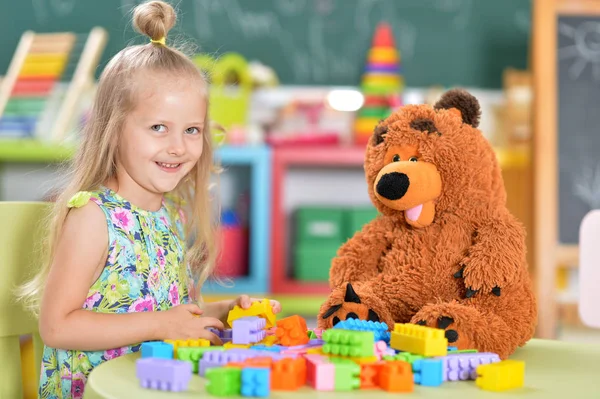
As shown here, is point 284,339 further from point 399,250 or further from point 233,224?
point 233,224

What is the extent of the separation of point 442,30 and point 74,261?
2.34 m

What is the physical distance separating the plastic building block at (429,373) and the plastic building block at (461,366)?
1 cm

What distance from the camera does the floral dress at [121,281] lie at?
1041 millimetres

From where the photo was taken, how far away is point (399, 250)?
0.99 metres

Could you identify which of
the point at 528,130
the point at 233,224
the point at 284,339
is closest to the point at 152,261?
the point at 284,339

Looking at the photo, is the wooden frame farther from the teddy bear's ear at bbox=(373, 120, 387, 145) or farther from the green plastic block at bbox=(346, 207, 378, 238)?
the teddy bear's ear at bbox=(373, 120, 387, 145)

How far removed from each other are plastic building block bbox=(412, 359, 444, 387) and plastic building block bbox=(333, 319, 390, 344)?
0.38 ft

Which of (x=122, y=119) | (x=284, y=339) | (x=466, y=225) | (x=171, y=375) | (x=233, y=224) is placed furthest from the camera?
(x=233, y=224)

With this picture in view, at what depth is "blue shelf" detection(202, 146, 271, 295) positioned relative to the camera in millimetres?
2662

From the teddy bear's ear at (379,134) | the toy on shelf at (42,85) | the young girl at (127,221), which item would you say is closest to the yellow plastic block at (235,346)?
the young girl at (127,221)

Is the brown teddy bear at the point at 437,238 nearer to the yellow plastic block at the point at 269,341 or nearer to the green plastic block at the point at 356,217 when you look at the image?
the yellow plastic block at the point at 269,341

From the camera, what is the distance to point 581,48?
2580mm

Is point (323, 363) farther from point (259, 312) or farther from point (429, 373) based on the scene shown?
point (259, 312)

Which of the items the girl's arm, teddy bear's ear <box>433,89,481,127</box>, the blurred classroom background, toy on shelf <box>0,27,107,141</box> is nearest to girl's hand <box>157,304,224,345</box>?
the girl's arm
